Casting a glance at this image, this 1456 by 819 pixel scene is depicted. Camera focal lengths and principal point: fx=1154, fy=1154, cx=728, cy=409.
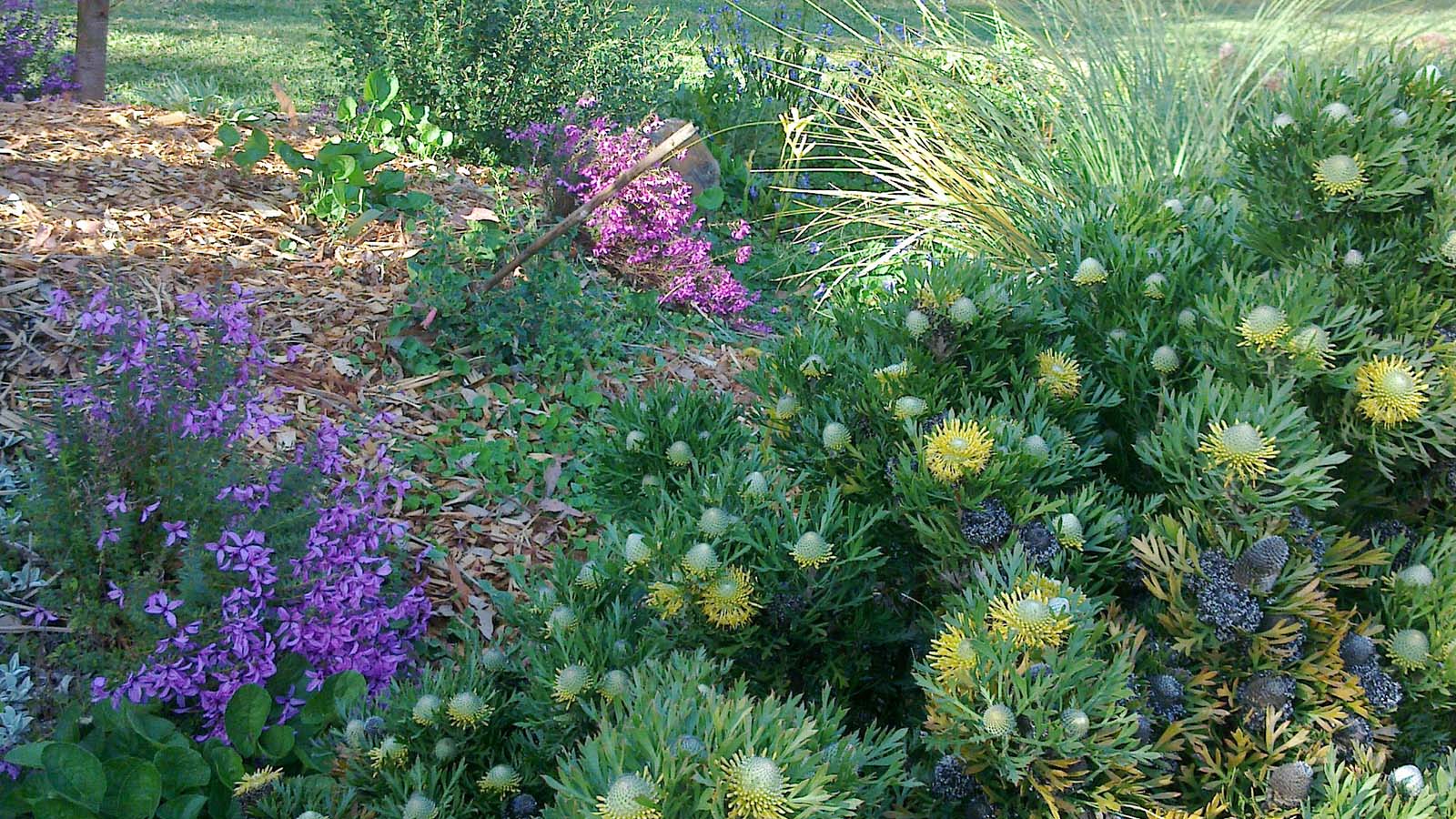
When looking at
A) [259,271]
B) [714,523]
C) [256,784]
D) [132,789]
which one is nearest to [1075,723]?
[714,523]

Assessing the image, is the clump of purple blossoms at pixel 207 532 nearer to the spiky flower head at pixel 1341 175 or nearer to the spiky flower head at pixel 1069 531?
the spiky flower head at pixel 1069 531

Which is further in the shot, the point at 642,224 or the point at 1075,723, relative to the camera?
the point at 642,224

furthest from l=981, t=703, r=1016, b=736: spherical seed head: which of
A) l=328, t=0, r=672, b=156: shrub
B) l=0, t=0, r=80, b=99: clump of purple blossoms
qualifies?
l=0, t=0, r=80, b=99: clump of purple blossoms

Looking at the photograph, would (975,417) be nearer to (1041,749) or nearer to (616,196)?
(1041,749)

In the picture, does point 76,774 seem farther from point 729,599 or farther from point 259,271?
point 259,271

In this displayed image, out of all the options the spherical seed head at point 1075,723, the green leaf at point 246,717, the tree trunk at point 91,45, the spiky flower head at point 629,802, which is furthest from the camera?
the tree trunk at point 91,45

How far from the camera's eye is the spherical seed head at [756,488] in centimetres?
155

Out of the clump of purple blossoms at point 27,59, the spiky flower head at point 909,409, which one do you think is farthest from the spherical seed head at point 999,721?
the clump of purple blossoms at point 27,59

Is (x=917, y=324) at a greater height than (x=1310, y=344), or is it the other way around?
(x=1310, y=344)

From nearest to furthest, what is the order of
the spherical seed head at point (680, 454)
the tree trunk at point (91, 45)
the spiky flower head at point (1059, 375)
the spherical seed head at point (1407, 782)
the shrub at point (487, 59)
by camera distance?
the spherical seed head at point (1407, 782), the spiky flower head at point (1059, 375), the spherical seed head at point (680, 454), the shrub at point (487, 59), the tree trunk at point (91, 45)

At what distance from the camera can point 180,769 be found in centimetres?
203

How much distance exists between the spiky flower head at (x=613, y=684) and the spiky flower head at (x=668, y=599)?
0.31 feet

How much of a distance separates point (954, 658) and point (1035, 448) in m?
0.32

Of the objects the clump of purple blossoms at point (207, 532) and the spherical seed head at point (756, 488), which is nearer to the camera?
the spherical seed head at point (756, 488)
